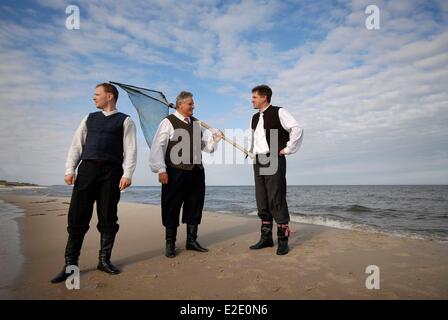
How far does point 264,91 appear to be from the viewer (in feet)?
12.5

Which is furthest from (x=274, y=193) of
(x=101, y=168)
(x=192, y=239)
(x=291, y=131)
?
(x=101, y=168)

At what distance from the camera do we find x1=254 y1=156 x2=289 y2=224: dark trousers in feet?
11.8

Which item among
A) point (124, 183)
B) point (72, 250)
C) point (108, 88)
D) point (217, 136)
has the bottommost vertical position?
point (72, 250)

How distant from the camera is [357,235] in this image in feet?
15.0

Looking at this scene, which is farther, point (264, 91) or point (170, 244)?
point (264, 91)

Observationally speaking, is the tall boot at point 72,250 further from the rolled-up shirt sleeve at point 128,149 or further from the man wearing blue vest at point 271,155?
the man wearing blue vest at point 271,155

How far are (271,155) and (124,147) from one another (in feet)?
6.04

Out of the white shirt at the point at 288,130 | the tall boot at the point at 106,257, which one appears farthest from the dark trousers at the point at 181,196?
the white shirt at the point at 288,130

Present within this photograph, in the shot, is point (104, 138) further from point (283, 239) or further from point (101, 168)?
point (283, 239)

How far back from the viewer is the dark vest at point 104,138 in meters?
2.80

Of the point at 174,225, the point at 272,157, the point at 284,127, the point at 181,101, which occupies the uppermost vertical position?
the point at 181,101
